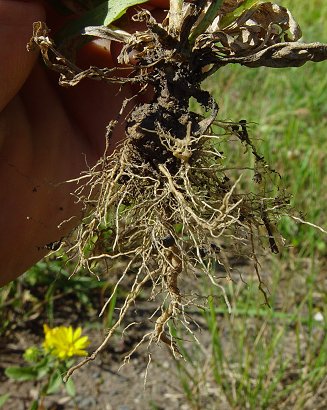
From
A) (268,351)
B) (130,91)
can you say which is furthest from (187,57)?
(268,351)

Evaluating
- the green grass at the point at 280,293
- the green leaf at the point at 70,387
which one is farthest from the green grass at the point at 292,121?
the green leaf at the point at 70,387

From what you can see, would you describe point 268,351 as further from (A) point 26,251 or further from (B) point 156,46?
(B) point 156,46

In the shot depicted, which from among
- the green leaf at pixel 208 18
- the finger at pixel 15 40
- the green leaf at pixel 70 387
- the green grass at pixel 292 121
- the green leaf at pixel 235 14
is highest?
the green grass at pixel 292 121

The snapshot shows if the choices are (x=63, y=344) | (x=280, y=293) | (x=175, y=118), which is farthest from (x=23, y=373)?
(x=280, y=293)

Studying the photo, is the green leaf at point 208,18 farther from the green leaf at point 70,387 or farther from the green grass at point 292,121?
the green grass at point 292,121

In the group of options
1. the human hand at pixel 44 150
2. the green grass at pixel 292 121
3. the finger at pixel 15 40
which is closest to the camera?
the finger at pixel 15 40
